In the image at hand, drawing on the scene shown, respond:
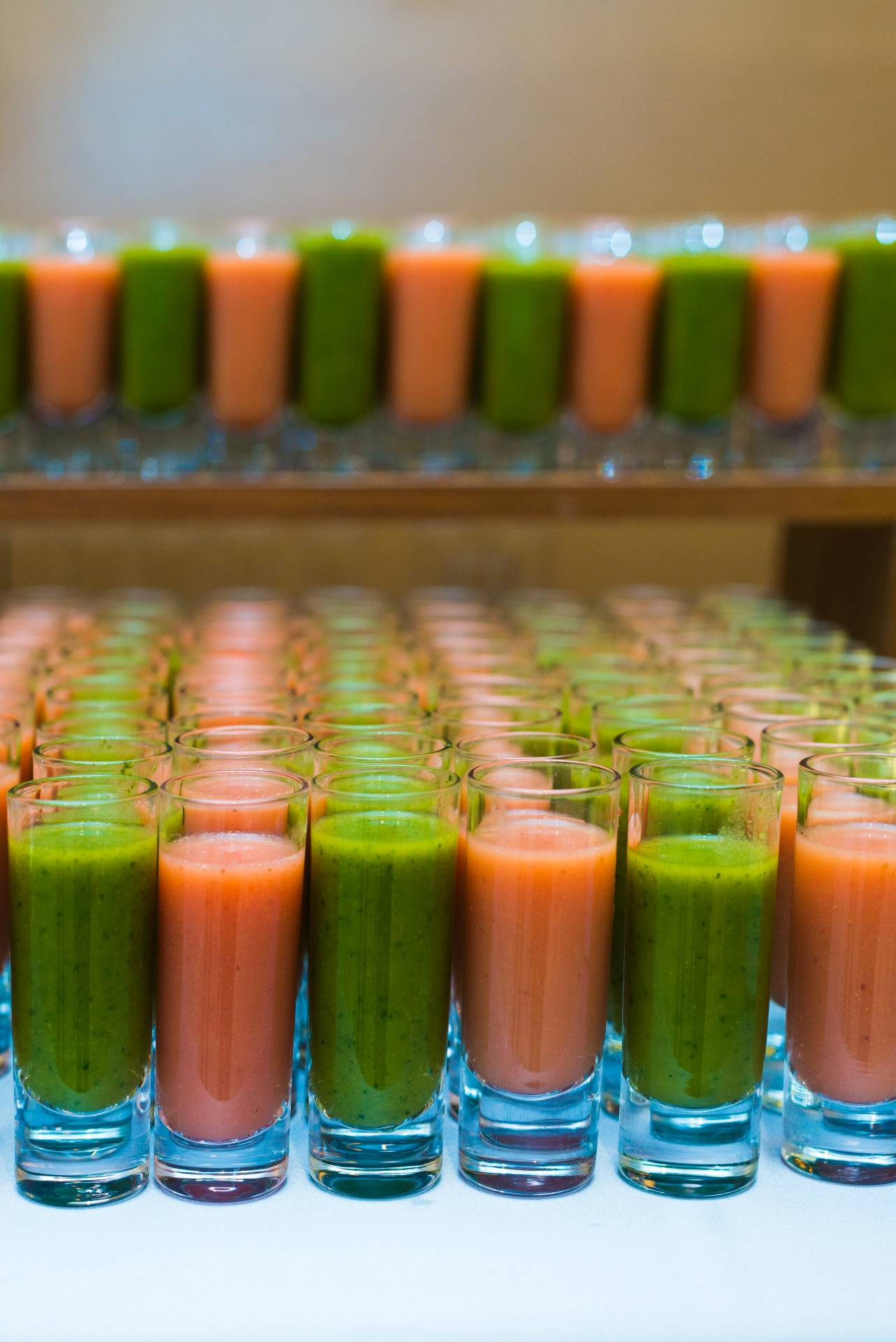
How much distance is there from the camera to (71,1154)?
3.41 feet

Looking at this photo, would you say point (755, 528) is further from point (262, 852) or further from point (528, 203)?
Answer: point (262, 852)

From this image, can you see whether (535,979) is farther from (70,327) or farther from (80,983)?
(70,327)

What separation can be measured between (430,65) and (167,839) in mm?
1927

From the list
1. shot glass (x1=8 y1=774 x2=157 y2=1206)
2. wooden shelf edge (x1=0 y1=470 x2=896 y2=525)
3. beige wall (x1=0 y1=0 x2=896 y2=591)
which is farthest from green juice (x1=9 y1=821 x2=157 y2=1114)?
beige wall (x1=0 y1=0 x2=896 y2=591)

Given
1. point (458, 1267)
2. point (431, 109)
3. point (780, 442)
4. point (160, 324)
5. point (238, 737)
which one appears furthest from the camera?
point (431, 109)

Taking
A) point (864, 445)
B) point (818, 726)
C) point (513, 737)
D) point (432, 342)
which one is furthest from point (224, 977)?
point (864, 445)

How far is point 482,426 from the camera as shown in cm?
172

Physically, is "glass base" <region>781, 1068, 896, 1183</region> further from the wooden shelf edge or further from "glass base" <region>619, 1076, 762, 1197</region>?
the wooden shelf edge

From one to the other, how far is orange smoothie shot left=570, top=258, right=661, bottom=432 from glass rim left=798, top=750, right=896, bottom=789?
631 millimetres

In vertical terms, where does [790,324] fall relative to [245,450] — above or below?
above

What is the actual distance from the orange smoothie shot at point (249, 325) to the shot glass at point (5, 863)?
0.57m

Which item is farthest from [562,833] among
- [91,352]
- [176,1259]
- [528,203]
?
[528,203]

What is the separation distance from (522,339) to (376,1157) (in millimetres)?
947

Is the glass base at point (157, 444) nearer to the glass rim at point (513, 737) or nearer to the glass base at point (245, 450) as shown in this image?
the glass base at point (245, 450)
